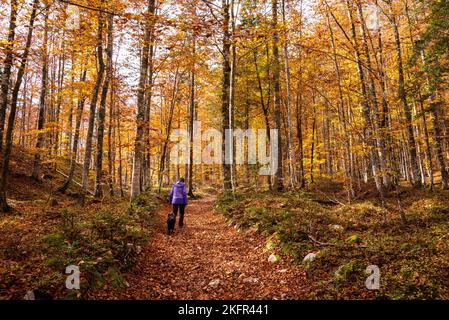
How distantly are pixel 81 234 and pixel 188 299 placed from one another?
3059 millimetres

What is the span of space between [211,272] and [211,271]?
59 mm

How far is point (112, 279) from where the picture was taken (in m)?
4.79

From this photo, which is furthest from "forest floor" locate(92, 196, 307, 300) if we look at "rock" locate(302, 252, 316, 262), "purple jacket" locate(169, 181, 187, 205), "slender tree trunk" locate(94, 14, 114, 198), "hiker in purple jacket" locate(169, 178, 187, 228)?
"slender tree trunk" locate(94, 14, 114, 198)

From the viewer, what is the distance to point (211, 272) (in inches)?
238

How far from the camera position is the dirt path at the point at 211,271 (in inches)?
195

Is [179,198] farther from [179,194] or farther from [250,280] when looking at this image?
[250,280]

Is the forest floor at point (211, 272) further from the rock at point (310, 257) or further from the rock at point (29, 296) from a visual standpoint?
the rock at point (29, 296)

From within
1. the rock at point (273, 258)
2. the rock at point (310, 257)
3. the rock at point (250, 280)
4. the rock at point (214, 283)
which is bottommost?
the rock at point (214, 283)

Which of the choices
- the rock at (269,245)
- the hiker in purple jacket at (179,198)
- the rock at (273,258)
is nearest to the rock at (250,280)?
the rock at (273,258)

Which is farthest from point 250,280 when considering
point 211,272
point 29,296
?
point 29,296

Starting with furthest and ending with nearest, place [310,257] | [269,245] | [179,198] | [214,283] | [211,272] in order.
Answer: [179,198]
[269,245]
[211,272]
[310,257]
[214,283]

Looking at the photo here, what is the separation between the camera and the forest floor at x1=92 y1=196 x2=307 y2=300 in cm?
490

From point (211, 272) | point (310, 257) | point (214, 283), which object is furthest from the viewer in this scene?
point (211, 272)

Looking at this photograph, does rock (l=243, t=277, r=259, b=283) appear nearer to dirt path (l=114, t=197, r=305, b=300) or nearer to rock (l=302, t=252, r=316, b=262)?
dirt path (l=114, t=197, r=305, b=300)
